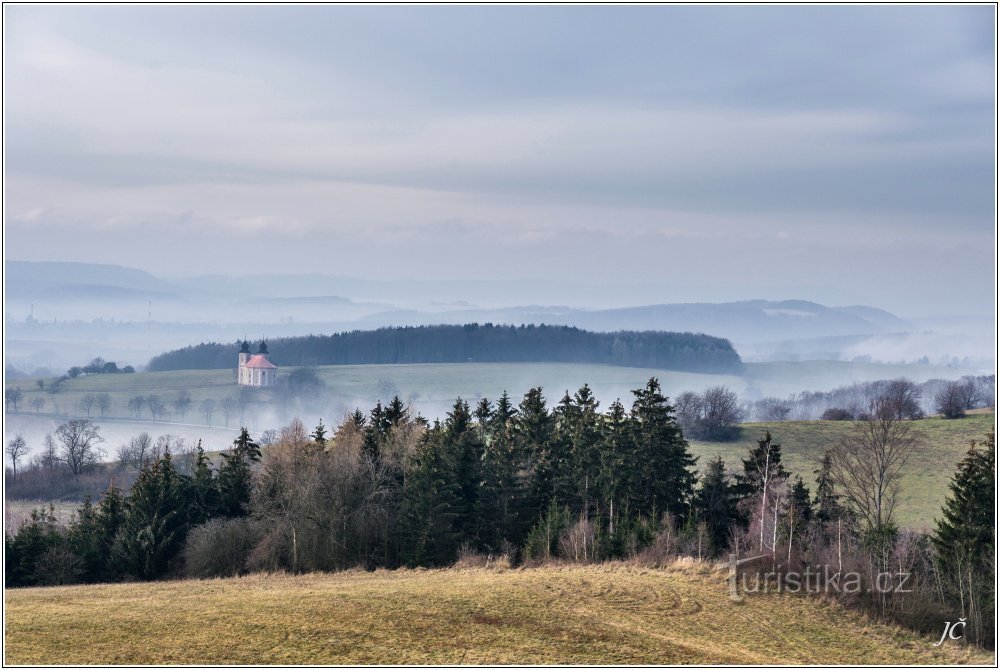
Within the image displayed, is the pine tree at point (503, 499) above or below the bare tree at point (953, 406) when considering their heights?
below

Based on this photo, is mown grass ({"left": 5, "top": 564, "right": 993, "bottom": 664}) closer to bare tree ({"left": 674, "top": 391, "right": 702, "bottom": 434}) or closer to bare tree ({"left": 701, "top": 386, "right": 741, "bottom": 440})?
bare tree ({"left": 674, "top": 391, "right": 702, "bottom": 434})

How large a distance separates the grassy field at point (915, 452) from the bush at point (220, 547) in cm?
3511

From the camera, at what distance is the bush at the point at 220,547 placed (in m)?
41.6

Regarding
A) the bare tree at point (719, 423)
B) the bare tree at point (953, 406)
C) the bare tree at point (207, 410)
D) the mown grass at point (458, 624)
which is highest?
the bare tree at point (953, 406)

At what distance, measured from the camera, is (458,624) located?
27.5 meters

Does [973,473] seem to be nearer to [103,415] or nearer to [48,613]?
[48,613]

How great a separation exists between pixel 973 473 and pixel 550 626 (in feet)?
64.4

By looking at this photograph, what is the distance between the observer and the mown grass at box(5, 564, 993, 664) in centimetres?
2453

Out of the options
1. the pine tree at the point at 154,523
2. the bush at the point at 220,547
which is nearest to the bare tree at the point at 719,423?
the pine tree at the point at 154,523

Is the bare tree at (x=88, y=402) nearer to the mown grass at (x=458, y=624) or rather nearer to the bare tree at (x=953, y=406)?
the bare tree at (x=953, y=406)

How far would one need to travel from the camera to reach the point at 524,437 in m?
47.6

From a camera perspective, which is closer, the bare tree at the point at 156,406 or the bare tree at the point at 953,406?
the bare tree at the point at 953,406

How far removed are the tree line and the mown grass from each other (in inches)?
241

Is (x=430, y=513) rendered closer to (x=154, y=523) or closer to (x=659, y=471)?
(x=659, y=471)
